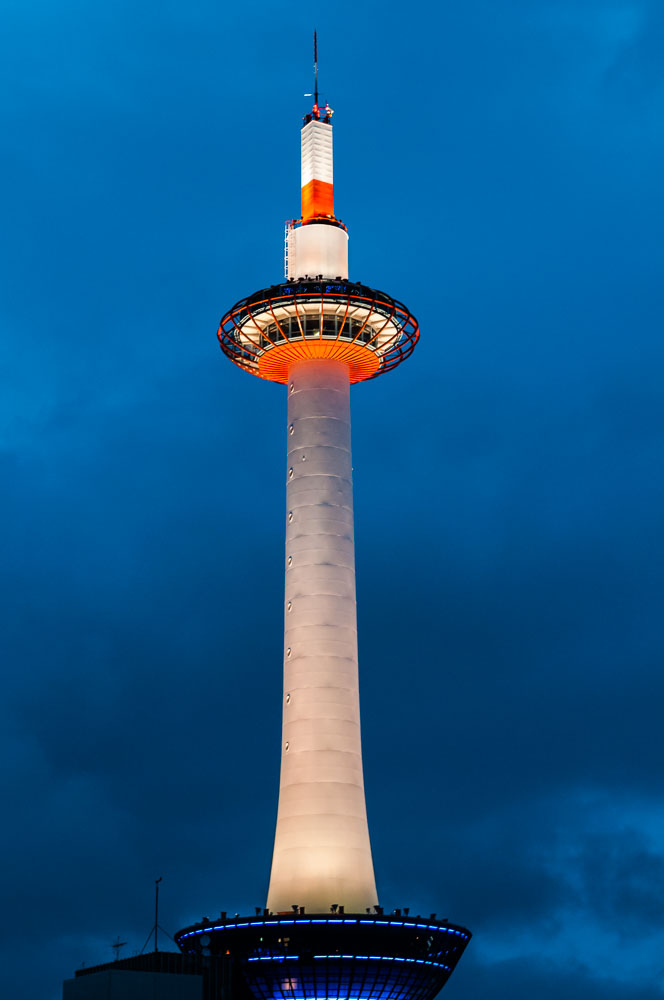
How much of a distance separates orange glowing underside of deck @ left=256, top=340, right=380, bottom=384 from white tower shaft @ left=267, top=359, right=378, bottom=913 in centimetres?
113

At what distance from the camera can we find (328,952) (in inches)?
5012

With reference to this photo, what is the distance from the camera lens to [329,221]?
6176 inches

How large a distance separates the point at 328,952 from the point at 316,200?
69905mm

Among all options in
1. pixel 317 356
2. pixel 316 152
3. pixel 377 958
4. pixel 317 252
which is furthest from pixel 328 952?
pixel 316 152

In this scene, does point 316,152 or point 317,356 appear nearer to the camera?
point 317,356

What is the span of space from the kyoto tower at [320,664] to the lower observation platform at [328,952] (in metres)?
0.11

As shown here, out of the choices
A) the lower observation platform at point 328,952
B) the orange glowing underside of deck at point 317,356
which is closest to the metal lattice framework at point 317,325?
the orange glowing underside of deck at point 317,356

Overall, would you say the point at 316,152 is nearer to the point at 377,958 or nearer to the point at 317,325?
the point at 317,325

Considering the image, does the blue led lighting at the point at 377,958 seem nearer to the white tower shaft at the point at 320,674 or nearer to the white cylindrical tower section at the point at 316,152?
the white tower shaft at the point at 320,674

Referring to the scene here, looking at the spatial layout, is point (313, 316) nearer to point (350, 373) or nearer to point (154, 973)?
point (350, 373)

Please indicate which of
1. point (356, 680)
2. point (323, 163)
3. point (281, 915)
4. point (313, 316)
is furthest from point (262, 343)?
point (281, 915)

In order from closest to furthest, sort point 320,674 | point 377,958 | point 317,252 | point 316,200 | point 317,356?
point 377,958 → point 320,674 → point 317,356 → point 317,252 → point 316,200

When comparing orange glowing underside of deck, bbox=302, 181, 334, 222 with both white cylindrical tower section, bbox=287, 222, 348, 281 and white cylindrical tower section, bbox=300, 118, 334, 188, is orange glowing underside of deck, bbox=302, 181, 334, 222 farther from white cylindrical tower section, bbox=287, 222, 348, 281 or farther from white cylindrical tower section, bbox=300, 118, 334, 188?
white cylindrical tower section, bbox=287, 222, 348, 281

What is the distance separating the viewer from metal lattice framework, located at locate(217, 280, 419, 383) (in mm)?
147875
